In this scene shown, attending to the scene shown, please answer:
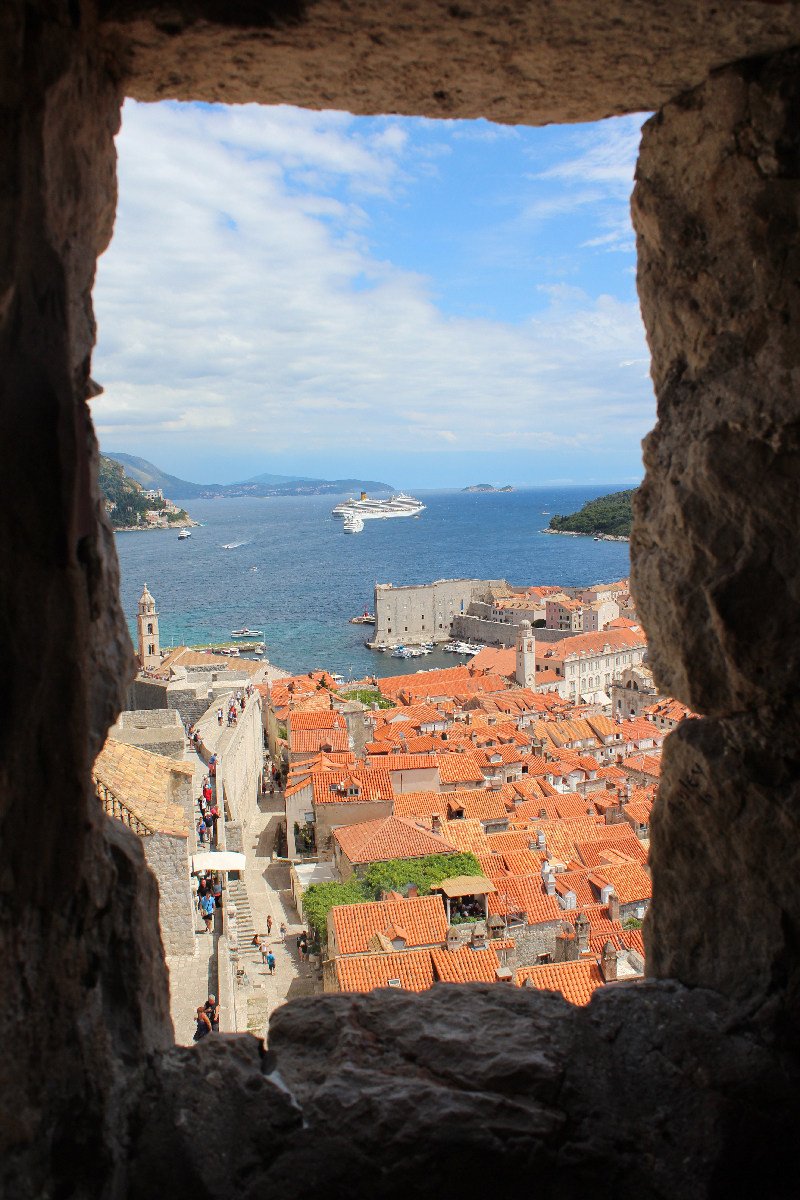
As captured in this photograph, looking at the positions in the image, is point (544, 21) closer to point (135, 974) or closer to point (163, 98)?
point (163, 98)

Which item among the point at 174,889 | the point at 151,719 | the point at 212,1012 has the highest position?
the point at 151,719

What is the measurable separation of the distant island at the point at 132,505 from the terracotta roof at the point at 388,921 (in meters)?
85.3

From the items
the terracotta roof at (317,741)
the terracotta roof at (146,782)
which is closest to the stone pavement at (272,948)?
the terracotta roof at (146,782)

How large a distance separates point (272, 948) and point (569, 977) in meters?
6.00

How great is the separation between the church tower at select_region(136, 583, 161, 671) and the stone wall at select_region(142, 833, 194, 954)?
24.0 m

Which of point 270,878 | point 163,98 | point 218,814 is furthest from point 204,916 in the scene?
point 163,98

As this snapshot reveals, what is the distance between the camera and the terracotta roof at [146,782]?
1041 centimetres

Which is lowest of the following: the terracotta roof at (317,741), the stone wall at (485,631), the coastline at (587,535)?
the terracotta roof at (317,741)

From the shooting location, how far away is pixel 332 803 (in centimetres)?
2131

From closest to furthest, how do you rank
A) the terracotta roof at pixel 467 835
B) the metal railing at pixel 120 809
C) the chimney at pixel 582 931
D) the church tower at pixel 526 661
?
the metal railing at pixel 120 809 < the chimney at pixel 582 931 < the terracotta roof at pixel 467 835 < the church tower at pixel 526 661

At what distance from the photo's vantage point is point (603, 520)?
13450 centimetres

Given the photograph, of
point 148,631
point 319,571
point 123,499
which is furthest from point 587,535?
point 148,631

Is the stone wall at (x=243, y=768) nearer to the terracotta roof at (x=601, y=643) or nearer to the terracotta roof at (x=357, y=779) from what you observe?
the terracotta roof at (x=357, y=779)

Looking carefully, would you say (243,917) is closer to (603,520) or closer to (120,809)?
(120,809)
